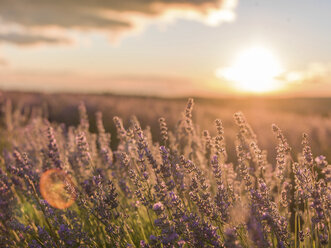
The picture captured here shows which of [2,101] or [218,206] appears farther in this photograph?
[2,101]

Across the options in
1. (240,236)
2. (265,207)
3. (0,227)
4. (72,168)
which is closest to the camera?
(265,207)

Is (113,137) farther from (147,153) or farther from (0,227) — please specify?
(147,153)

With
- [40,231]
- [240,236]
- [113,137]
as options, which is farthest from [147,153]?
[113,137]

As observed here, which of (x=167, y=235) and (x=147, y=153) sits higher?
(x=147, y=153)

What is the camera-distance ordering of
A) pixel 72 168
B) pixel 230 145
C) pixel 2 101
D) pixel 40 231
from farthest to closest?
1. pixel 2 101
2. pixel 230 145
3. pixel 72 168
4. pixel 40 231

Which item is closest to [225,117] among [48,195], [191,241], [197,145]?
[197,145]

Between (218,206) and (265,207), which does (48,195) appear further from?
(265,207)

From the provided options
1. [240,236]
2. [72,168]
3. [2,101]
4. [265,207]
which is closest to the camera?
[265,207]

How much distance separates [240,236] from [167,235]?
48 centimetres

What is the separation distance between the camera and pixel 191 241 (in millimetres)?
1966

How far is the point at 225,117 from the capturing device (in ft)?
39.9

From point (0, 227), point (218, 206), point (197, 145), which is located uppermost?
point (197, 145)

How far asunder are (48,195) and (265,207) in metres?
1.96

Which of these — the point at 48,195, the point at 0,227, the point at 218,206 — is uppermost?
the point at 218,206
